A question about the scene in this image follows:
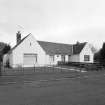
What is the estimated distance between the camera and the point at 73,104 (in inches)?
223

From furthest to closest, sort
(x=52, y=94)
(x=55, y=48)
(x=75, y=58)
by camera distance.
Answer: (x=75, y=58), (x=55, y=48), (x=52, y=94)

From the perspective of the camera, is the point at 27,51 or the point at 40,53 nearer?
the point at 27,51

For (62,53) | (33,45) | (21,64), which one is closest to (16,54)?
(21,64)

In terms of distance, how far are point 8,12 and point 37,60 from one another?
1253 centimetres

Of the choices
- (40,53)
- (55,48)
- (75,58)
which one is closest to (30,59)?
(40,53)

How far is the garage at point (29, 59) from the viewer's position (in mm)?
26406

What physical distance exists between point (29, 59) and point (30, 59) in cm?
20

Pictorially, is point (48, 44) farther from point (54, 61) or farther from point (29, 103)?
point (29, 103)

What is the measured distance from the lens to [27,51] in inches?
1030

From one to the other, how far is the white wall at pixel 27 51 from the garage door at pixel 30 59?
0.72 m

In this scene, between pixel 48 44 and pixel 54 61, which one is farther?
pixel 48 44

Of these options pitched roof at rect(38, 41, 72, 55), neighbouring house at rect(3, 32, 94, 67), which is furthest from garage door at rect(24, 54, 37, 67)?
pitched roof at rect(38, 41, 72, 55)

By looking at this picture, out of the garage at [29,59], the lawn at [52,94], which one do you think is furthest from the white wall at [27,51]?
the lawn at [52,94]

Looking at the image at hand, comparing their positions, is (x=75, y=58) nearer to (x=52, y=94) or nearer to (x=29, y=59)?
(x=29, y=59)
